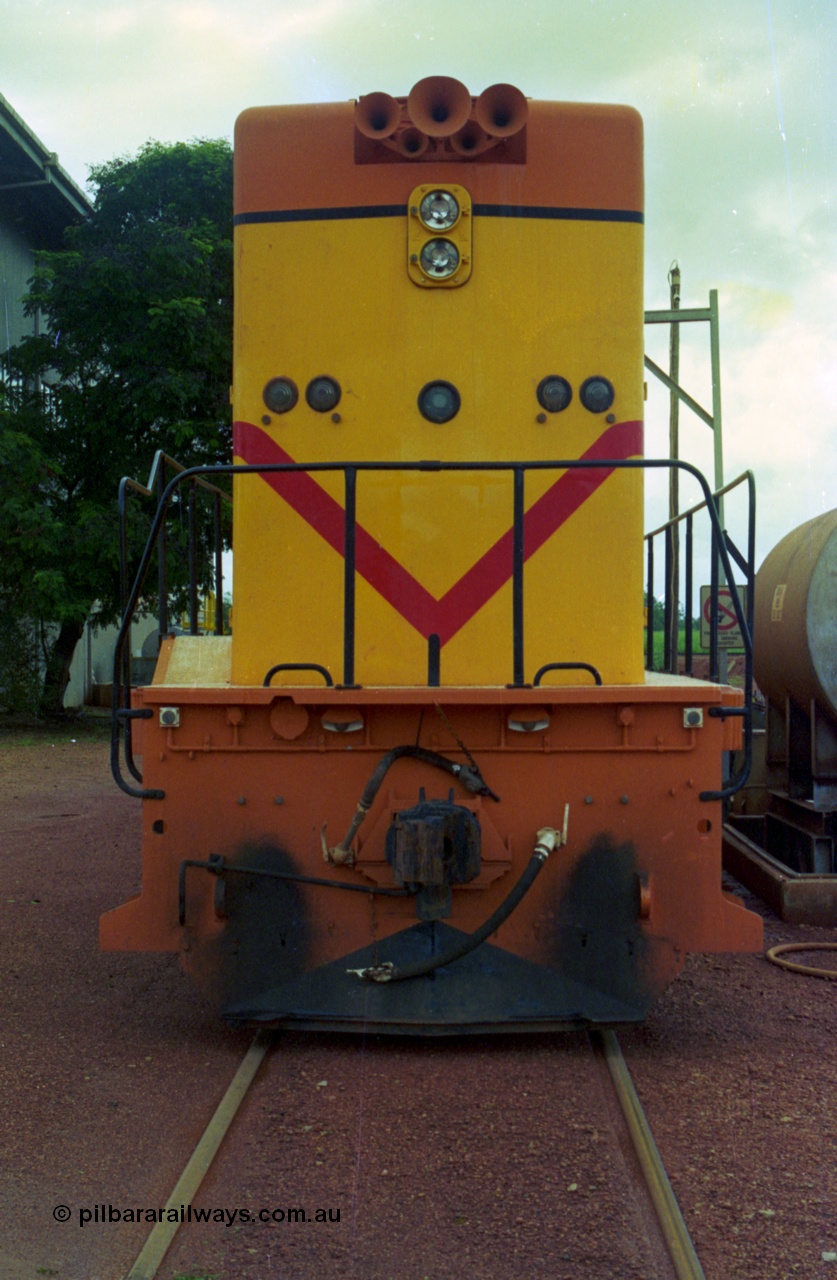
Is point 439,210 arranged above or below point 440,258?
above

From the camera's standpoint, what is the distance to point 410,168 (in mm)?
4848

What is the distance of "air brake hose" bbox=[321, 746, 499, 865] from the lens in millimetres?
4312

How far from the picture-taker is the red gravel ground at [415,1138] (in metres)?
2.97

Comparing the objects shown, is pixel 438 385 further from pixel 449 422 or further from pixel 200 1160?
pixel 200 1160

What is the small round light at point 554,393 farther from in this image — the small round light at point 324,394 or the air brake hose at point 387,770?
the air brake hose at point 387,770

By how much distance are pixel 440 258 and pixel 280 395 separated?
0.85m

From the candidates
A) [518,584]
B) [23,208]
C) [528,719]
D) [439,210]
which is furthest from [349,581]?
[23,208]

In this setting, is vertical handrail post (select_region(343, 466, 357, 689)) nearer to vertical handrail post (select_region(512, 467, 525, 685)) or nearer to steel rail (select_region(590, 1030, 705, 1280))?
vertical handrail post (select_region(512, 467, 525, 685))

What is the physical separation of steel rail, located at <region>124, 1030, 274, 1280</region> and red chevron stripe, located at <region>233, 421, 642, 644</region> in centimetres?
175

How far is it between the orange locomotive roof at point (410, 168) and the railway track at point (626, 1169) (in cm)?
332

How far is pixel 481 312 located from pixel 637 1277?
11.5 ft

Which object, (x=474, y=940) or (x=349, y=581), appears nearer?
(x=474, y=940)

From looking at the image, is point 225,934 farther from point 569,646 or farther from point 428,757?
point 569,646

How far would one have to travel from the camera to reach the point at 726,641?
444 inches
